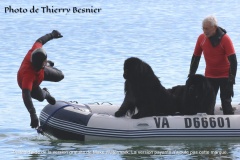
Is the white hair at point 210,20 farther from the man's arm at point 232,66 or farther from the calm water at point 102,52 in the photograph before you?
the calm water at point 102,52

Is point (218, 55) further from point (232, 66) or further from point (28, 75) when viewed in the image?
point (28, 75)

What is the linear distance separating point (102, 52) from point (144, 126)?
12256 mm

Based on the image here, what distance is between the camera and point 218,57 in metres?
14.0

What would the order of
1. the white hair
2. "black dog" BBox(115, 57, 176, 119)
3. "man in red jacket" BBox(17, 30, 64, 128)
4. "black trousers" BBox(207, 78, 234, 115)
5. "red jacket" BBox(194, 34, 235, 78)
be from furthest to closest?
"black trousers" BBox(207, 78, 234, 115) → "black dog" BBox(115, 57, 176, 119) → "red jacket" BBox(194, 34, 235, 78) → the white hair → "man in red jacket" BBox(17, 30, 64, 128)

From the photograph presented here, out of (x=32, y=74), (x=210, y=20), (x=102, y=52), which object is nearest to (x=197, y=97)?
(x=210, y=20)

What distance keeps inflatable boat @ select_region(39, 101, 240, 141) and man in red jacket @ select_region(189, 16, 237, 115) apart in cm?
39

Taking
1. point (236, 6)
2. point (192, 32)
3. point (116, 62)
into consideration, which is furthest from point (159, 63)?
point (236, 6)

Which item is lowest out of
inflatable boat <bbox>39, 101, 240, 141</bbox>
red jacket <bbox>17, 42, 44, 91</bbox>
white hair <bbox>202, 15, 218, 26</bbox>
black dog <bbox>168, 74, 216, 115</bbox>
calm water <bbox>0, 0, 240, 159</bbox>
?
calm water <bbox>0, 0, 240, 159</bbox>

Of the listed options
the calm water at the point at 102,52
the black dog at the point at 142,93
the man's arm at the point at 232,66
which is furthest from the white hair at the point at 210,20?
the calm water at the point at 102,52

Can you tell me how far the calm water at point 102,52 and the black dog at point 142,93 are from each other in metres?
0.48

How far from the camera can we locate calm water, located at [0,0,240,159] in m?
14.0

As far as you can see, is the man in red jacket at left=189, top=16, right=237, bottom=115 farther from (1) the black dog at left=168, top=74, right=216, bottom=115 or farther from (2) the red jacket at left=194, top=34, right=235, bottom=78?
(1) the black dog at left=168, top=74, right=216, bottom=115

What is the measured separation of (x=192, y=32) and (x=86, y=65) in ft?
30.6

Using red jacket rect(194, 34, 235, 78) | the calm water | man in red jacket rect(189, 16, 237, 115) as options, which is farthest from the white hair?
the calm water
